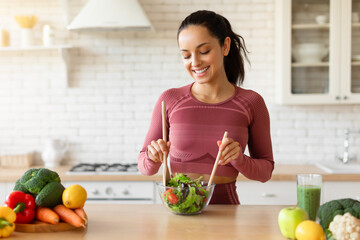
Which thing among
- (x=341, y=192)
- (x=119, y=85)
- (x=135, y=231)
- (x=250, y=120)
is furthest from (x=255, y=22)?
(x=135, y=231)

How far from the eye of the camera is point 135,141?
4.07 metres

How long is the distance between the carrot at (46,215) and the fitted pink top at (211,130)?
1.83ft

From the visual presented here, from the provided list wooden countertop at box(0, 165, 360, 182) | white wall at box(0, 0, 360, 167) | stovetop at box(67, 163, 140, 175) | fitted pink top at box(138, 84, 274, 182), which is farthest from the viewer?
white wall at box(0, 0, 360, 167)

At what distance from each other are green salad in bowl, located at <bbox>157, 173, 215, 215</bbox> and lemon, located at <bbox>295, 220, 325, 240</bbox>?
0.40 meters

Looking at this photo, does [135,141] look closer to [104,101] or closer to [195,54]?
[104,101]

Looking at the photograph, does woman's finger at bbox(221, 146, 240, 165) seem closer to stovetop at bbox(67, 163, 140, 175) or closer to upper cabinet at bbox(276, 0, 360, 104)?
stovetop at bbox(67, 163, 140, 175)

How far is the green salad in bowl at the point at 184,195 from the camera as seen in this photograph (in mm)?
1715

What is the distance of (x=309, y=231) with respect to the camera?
1429 millimetres

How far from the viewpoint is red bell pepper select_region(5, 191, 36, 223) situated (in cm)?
164

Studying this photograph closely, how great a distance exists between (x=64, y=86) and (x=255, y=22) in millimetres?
1774

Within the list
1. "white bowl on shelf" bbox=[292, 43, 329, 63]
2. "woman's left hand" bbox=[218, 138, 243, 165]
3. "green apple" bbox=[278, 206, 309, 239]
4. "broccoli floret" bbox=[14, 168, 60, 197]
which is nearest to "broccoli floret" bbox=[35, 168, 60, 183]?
"broccoli floret" bbox=[14, 168, 60, 197]

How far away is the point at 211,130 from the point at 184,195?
46 cm

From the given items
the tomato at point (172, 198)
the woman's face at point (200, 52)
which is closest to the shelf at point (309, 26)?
the woman's face at point (200, 52)

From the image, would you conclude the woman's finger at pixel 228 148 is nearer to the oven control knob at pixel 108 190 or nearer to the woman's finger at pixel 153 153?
the woman's finger at pixel 153 153
